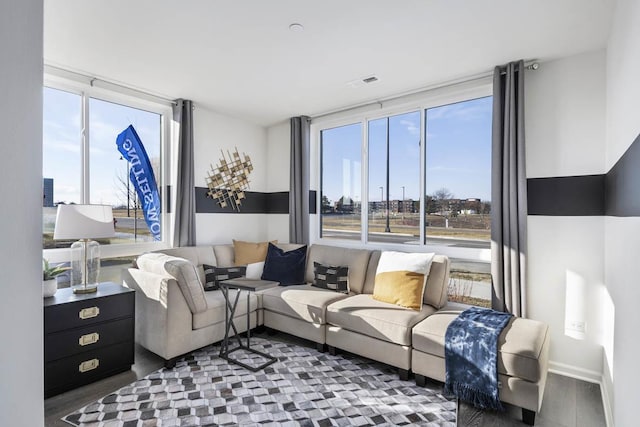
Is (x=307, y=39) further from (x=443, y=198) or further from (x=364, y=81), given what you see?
(x=443, y=198)

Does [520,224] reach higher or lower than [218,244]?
higher

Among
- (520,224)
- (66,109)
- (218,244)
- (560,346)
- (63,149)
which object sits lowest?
(560,346)

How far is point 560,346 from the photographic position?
2.76 m

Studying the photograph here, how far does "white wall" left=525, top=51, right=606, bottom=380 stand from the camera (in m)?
2.62

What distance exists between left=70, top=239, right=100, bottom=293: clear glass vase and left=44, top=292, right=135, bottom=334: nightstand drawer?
0.21 meters

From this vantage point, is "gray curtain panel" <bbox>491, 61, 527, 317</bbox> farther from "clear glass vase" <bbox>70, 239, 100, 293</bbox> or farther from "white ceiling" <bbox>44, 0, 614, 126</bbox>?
"clear glass vase" <bbox>70, 239, 100, 293</bbox>

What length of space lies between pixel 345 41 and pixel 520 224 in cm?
209

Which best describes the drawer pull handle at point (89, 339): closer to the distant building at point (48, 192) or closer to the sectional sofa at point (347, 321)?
the sectional sofa at point (347, 321)

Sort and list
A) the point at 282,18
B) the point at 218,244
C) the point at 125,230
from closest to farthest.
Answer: the point at 282,18, the point at 125,230, the point at 218,244

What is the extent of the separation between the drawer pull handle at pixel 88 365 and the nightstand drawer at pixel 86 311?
0.92ft

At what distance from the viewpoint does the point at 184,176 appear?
3.87 m

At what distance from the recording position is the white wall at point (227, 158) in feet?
13.6

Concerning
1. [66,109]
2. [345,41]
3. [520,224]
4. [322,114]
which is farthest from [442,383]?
[66,109]

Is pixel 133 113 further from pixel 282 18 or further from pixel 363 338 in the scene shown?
pixel 363 338
